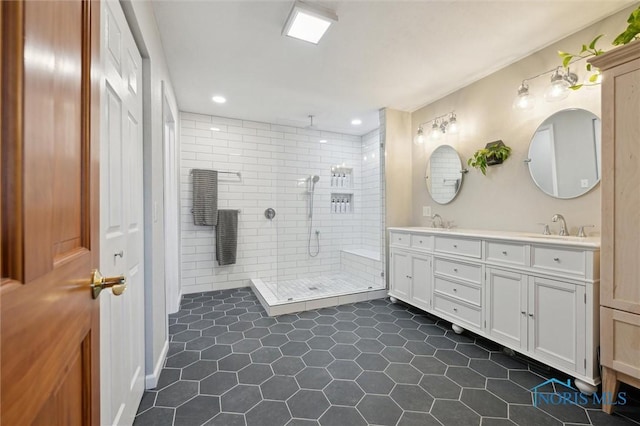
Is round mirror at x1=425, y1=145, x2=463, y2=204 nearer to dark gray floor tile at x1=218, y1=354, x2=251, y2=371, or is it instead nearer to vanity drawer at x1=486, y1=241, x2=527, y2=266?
vanity drawer at x1=486, y1=241, x2=527, y2=266

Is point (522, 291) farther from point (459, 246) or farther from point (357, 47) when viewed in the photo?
point (357, 47)

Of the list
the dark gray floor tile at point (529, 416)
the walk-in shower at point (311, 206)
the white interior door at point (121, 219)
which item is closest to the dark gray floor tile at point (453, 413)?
the dark gray floor tile at point (529, 416)

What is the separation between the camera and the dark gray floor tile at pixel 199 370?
187 centimetres

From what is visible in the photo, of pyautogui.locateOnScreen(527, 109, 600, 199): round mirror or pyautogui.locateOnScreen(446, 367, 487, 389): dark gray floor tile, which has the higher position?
pyautogui.locateOnScreen(527, 109, 600, 199): round mirror

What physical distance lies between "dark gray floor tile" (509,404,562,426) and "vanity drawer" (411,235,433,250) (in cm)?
141

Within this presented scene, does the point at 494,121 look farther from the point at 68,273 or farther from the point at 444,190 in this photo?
the point at 68,273

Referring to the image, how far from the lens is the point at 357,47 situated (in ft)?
7.43

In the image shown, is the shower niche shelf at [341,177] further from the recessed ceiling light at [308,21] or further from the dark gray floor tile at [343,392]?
the dark gray floor tile at [343,392]

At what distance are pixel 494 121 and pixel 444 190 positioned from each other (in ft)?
2.84

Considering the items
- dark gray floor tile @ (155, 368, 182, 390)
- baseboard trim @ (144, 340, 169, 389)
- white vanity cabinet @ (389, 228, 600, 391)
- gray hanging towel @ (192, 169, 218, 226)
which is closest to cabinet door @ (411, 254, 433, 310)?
white vanity cabinet @ (389, 228, 600, 391)

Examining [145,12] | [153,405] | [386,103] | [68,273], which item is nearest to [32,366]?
[68,273]

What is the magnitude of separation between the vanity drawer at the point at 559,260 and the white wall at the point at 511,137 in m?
0.49

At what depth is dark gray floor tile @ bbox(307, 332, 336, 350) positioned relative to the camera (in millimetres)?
2262

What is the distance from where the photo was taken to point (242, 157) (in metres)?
3.94
